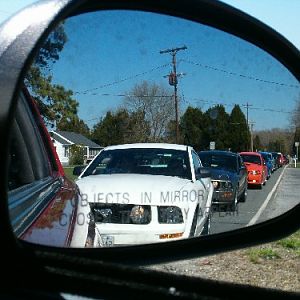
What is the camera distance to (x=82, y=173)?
2.72 metres

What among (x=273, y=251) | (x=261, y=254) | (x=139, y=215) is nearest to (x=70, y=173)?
(x=139, y=215)

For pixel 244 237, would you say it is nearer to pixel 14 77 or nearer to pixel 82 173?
pixel 82 173

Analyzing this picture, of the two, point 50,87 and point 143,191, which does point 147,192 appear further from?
point 50,87

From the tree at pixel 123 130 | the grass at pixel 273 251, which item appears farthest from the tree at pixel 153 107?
the grass at pixel 273 251

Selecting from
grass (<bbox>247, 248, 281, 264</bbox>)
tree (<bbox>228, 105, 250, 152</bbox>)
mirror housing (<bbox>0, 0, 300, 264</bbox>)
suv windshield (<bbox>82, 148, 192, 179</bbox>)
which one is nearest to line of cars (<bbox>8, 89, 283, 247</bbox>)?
suv windshield (<bbox>82, 148, 192, 179</bbox>)

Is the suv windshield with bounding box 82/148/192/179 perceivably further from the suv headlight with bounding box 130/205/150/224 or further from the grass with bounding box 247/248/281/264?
the grass with bounding box 247/248/281/264

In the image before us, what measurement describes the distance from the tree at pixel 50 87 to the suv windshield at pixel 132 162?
32cm

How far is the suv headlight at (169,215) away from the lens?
3.19 m

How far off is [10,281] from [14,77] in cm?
48

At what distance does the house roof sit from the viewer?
2381 millimetres

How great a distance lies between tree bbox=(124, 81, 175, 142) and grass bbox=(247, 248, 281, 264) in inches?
218

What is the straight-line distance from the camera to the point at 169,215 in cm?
331

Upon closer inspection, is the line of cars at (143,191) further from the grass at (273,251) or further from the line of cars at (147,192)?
the grass at (273,251)

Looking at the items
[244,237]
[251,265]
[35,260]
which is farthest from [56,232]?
[251,265]
